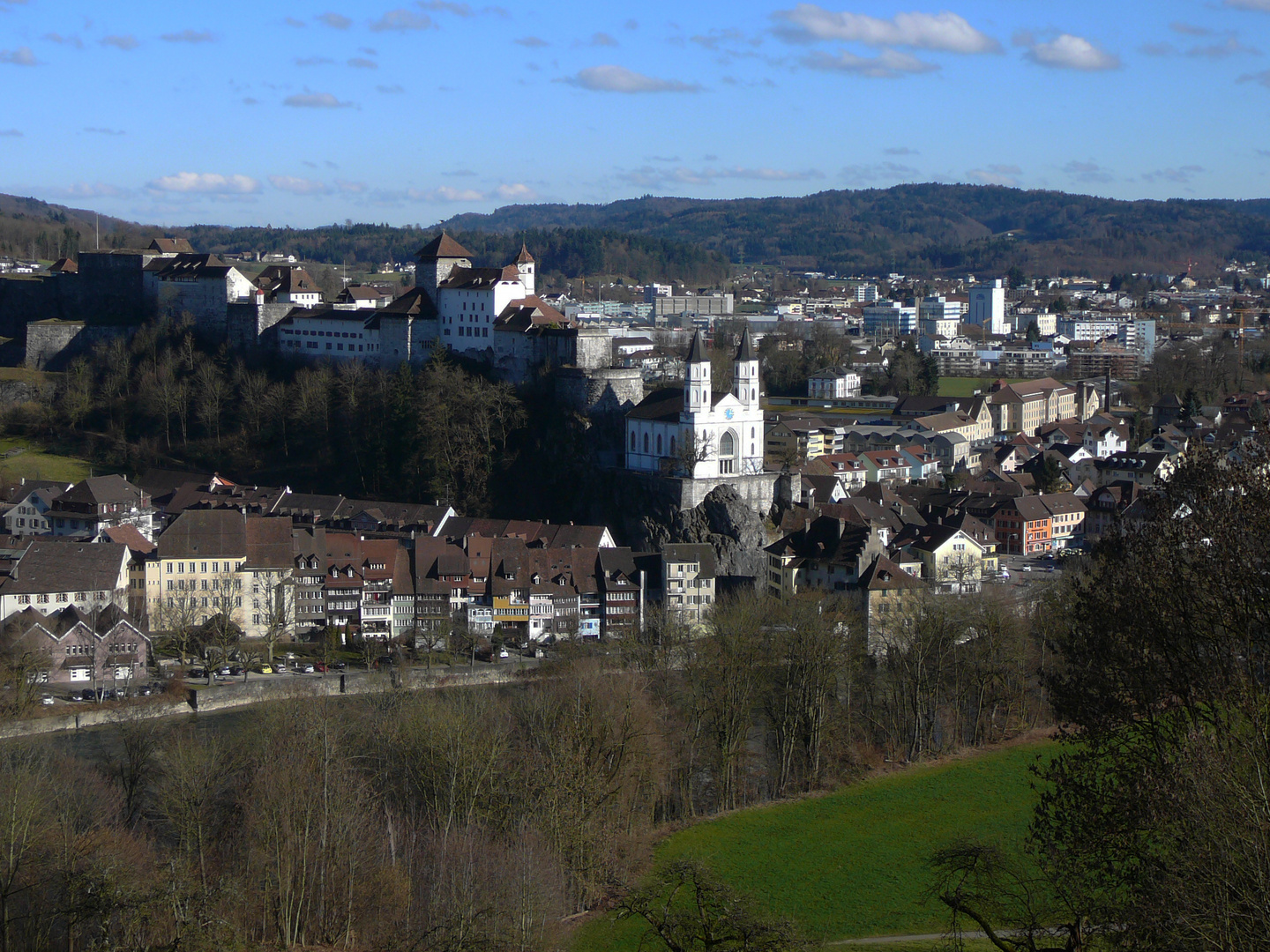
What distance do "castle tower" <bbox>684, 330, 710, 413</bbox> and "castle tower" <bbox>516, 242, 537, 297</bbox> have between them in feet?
29.7

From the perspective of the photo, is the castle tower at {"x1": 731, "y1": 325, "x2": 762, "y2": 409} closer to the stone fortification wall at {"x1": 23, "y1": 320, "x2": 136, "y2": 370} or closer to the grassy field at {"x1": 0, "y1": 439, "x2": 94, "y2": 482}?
the grassy field at {"x1": 0, "y1": 439, "x2": 94, "y2": 482}

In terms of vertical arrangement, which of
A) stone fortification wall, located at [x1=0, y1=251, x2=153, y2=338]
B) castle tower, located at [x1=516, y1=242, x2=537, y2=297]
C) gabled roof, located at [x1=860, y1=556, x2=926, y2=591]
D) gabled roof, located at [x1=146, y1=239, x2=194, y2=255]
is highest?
Answer: gabled roof, located at [x1=146, y1=239, x2=194, y2=255]

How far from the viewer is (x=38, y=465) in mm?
45719

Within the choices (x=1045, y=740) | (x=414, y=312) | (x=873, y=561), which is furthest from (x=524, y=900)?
(x=414, y=312)

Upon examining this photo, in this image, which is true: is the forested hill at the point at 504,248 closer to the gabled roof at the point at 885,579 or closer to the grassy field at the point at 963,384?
the grassy field at the point at 963,384

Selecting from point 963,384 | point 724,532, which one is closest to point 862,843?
point 724,532

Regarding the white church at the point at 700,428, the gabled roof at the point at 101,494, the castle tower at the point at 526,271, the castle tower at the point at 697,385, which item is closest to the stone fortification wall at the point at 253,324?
the castle tower at the point at 526,271

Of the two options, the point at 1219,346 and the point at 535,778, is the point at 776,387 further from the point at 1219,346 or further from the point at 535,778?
the point at 535,778

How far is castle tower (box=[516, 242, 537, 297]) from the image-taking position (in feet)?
152

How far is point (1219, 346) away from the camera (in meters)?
80.8

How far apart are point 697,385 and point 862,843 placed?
64.4 ft

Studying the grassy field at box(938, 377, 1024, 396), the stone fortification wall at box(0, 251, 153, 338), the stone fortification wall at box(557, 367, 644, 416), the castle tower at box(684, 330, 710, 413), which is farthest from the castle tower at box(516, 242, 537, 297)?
the grassy field at box(938, 377, 1024, 396)

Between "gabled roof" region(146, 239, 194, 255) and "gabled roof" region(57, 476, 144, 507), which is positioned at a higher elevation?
"gabled roof" region(146, 239, 194, 255)

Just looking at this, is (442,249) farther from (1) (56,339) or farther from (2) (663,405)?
(1) (56,339)
